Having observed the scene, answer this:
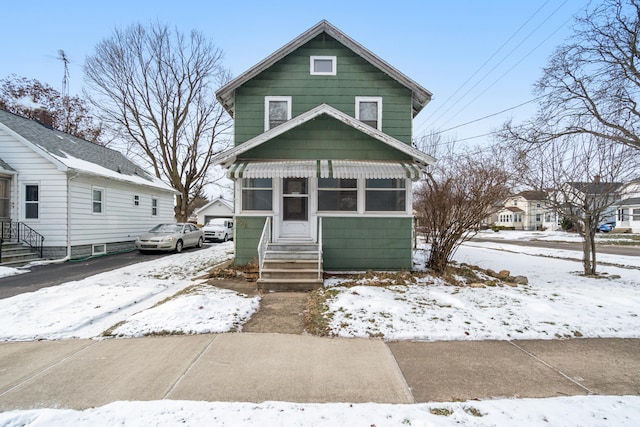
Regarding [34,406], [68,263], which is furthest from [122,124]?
[34,406]

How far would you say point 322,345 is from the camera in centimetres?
423

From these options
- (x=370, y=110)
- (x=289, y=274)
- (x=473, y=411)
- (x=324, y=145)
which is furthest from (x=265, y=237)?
(x=473, y=411)

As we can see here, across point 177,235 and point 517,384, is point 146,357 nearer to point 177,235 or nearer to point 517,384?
point 517,384

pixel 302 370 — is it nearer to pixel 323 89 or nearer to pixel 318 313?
pixel 318 313

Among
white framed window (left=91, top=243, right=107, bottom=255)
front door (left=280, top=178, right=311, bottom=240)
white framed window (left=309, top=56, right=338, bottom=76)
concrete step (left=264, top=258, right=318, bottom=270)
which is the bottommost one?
white framed window (left=91, top=243, right=107, bottom=255)

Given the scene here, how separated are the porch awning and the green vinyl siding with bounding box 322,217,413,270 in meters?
1.40

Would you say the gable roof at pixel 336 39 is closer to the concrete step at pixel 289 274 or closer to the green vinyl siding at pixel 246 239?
the green vinyl siding at pixel 246 239

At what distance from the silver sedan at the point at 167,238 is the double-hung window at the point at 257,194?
726 centimetres

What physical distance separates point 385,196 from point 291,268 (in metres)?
3.44

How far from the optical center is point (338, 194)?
29.6 ft

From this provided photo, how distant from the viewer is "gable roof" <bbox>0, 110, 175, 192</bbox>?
11546 mm

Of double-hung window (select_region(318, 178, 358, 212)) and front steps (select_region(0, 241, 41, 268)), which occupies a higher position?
double-hung window (select_region(318, 178, 358, 212))

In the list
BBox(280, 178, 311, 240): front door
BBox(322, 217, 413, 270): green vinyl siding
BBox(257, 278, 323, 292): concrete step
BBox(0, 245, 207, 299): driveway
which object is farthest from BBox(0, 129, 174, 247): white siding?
BBox(322, 217, 413, 270): green vinyl siding

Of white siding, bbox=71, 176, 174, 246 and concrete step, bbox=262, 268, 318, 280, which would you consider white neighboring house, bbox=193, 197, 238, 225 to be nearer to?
white siding, bbox=71, 176, 174, 246
